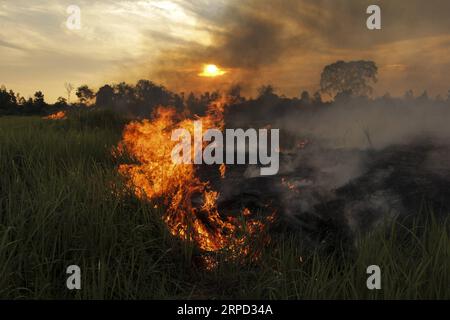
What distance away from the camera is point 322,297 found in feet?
13.2

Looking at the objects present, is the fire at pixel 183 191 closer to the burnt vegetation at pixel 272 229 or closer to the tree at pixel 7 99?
the burnt vegetation at pixel 272 229

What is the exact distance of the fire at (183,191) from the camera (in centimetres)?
568

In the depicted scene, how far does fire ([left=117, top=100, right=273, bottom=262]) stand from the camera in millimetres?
5684

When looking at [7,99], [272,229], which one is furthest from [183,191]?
[7,99]

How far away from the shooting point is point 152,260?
5.09 meters

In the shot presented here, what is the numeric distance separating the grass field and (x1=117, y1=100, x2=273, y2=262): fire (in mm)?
268

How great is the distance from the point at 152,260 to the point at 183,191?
1650mm

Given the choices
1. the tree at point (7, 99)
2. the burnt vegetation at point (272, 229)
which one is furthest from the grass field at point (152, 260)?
the tree at point (7, 99)

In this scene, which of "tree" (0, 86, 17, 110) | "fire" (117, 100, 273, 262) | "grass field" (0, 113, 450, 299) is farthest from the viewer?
"tree" (0, 86, 17, 110)

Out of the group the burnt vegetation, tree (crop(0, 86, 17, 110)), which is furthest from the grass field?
tree (crop(0, 86, 17, 110))

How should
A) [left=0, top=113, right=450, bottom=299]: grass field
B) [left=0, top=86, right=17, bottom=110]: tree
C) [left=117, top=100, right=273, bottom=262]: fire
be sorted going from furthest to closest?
[left=0, top=86, right=17, bottom=110]: tree → [left=117, top=100, right=273, bottom=262]: fire → [left=0, top=113, right=450, bottom=299]: grass field

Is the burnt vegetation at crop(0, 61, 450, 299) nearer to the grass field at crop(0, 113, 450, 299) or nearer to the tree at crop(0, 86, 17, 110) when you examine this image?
the grass field at crop(0, 113, 450, 299)

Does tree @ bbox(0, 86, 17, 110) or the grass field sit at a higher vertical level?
tree @ bbox(0, 86, 17, 110)

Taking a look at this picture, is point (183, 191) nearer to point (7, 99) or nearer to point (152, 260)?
point (152, 260)
